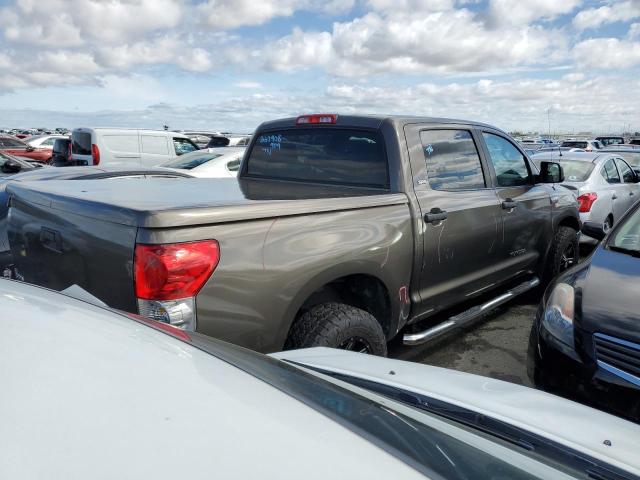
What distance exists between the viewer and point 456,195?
3805 millimetres

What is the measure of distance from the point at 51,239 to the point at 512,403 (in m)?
2.41

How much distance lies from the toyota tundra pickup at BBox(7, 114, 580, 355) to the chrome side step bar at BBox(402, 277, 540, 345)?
2cm

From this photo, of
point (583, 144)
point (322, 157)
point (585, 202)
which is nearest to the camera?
point (322, 157)

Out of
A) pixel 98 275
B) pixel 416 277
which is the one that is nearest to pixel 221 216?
pixel 98 275

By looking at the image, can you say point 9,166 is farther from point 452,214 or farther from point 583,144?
point 583,144

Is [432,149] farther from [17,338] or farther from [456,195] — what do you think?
[17,338]

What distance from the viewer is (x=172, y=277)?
2.19 m

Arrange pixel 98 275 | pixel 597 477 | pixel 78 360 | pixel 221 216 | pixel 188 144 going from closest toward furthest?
pixel 78 360
pixel 597 477
pixel 221 216
pixel 98 275
pixel 188 144

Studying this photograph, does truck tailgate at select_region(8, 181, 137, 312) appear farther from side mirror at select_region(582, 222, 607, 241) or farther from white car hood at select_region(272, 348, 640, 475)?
side mirror at select_region(582, 222, 607, 241)

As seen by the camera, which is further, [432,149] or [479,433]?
[432,149]

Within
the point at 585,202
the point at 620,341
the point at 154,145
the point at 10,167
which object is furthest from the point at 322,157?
the point at 154,145

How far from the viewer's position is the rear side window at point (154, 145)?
12.7m

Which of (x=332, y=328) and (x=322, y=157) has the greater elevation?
(x=322, y=157)

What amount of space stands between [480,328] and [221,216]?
136 inches
